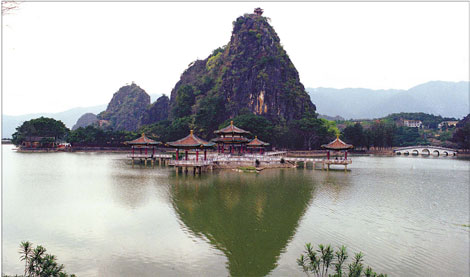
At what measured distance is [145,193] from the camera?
1068 inches

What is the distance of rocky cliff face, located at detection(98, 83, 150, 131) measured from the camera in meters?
177

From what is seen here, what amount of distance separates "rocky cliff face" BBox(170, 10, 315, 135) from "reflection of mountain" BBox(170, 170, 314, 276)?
66.7 m

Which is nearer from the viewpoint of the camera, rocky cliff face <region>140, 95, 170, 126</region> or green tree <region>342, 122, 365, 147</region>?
green tree <region>342, 122, 365, 147</region>

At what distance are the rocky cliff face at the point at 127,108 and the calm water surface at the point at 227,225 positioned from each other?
150 meters

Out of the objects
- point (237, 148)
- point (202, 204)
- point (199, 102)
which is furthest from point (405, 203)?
point (199, 102)

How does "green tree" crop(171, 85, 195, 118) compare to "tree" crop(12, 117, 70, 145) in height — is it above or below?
above

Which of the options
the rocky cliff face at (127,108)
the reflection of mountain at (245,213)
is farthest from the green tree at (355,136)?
the rocky cliff face at (127,108)

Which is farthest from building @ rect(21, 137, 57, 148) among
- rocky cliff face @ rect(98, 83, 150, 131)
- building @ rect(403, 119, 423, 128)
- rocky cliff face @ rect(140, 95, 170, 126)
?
building @ rect(403, 119, 423, 128)

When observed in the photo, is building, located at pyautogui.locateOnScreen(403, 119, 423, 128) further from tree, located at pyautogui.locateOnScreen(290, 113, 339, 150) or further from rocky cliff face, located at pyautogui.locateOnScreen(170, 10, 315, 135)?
tree, located at pyautogui.locateOnScreen(290, 113, 339, 150)

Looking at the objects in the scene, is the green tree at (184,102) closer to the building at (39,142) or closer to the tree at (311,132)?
the building at (39,142)

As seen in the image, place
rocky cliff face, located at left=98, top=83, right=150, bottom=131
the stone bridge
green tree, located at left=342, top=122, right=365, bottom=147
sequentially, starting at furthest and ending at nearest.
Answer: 1. rocky cliff face, located at left=98, top=83, right=150, bottom=131
2. the stone bridge
3. green tree, located at left=342, top=122, right=365, bottom=147

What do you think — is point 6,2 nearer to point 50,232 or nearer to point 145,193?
point 50,232

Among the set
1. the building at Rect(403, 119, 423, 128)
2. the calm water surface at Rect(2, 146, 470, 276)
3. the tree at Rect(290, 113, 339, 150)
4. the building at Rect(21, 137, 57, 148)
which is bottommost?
the calm water surface at Rect(2, 146, 470, 276)

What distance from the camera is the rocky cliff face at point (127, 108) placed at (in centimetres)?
17662
